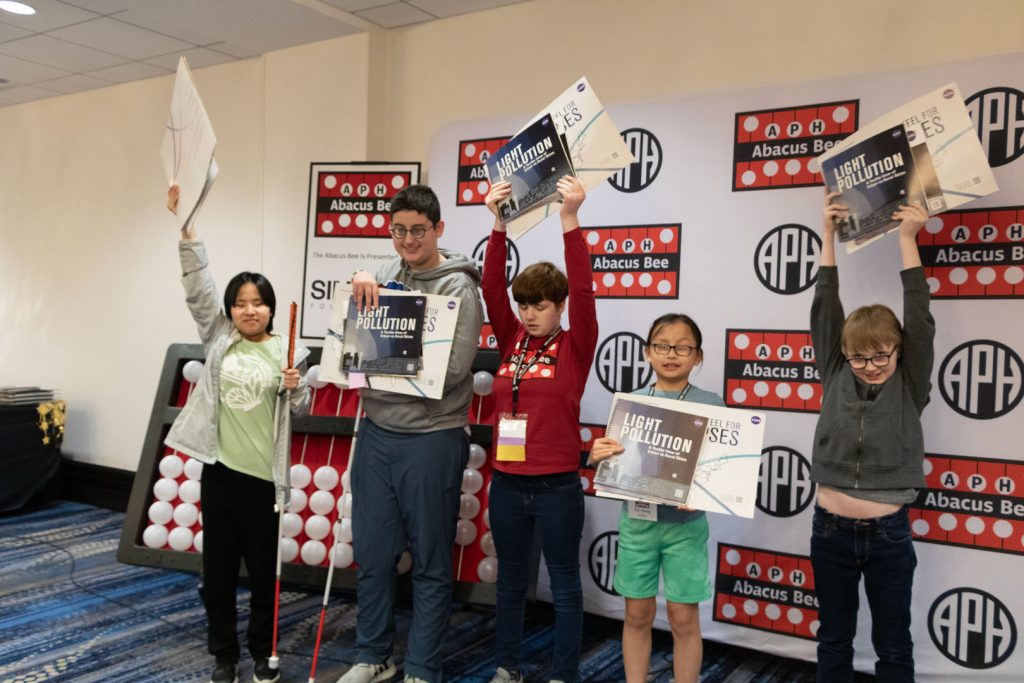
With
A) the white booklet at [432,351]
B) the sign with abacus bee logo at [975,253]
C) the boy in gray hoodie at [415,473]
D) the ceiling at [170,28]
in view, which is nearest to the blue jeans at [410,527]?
the boy in gray hoodie at [415,473]

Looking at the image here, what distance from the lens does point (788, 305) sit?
3045 millimetres

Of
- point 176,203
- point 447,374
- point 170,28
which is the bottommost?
point 447,374

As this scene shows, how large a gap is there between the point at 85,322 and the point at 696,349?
4.68 meters

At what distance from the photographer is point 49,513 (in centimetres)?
535

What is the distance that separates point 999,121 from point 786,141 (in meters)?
0.68

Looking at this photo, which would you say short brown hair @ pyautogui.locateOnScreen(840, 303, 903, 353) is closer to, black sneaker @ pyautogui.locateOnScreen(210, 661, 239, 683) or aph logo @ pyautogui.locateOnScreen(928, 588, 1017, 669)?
aph logo @ pyautogui.locateOnScreen(928, 588, 1017, 669)

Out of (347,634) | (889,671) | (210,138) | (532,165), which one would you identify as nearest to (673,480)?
(889,671)

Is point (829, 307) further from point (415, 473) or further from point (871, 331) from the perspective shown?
point (415, 473)

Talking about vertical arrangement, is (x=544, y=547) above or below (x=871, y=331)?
below

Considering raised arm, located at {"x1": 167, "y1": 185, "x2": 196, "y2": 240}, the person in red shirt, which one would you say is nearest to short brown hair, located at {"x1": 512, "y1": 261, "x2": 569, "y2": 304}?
the person in red shirt

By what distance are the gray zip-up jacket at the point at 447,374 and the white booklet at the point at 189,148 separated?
0.68 metres

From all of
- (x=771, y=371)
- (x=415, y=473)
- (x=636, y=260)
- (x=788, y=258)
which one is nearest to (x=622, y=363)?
(x=636, y=260)

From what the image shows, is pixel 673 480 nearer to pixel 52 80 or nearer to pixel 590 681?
pixel 590 681

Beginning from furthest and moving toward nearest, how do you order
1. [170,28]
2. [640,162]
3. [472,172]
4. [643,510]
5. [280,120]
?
[280,120] < [170,28] < [472,172] < [640,162] < [643,510]
